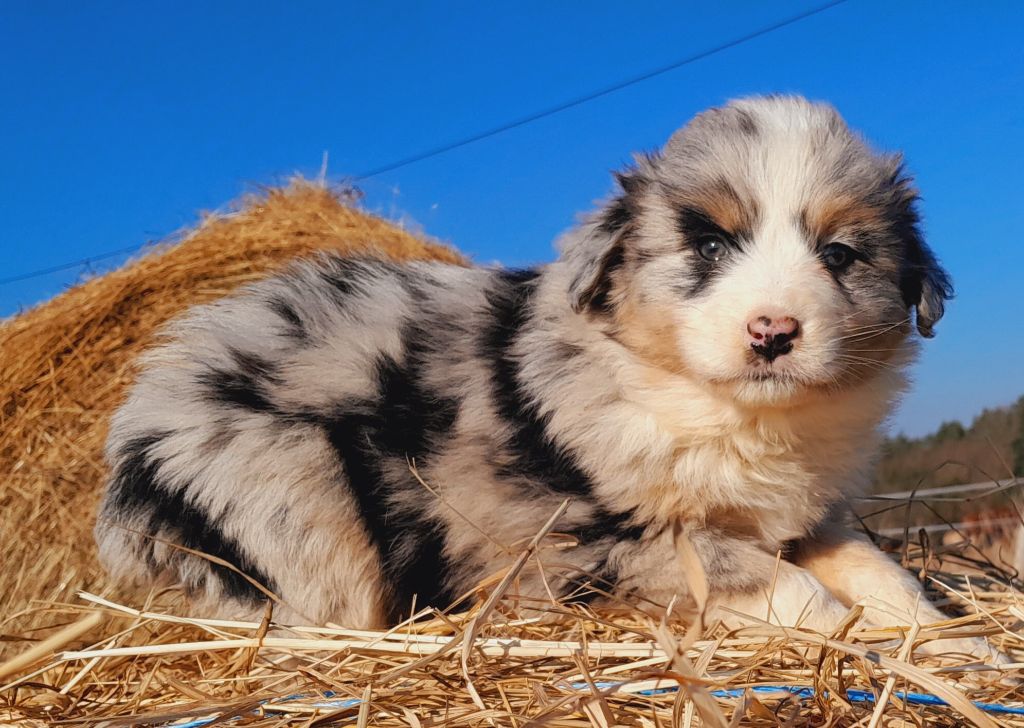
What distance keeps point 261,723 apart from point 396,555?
1.23 m

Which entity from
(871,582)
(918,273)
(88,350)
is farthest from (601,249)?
(88,350)

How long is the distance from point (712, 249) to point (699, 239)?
0.21 ft

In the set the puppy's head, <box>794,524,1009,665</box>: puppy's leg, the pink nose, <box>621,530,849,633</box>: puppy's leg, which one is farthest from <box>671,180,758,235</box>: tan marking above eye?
<box>794,524,1009,665</box>: puppy's leg

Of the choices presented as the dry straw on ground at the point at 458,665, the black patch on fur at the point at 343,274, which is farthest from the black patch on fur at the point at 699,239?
the black patch on fur at the point at 343,274

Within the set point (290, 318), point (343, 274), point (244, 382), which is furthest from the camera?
point (343, 274)

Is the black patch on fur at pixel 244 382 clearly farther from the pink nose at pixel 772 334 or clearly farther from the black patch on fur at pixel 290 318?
the pink nose at pixel 772 334

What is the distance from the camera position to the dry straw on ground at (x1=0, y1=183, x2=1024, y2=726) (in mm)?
2092

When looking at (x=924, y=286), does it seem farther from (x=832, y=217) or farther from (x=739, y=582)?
(x=739, y=582)

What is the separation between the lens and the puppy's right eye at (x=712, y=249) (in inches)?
121

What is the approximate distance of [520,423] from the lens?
3473 millimetres

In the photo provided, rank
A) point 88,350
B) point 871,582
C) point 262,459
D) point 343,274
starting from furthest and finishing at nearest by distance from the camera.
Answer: point 88,350, point 343,274, point 262,459, point 871,582

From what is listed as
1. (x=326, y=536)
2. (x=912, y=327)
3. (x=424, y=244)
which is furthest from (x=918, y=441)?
(x=326, y=536)

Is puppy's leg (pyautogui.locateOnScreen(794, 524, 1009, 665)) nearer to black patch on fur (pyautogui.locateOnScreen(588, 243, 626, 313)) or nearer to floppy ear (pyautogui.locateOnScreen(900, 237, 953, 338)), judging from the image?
floppy ear (pyautogui.locateOnScreen(900, 237, 953, 338))

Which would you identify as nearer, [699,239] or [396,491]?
[699,239]
